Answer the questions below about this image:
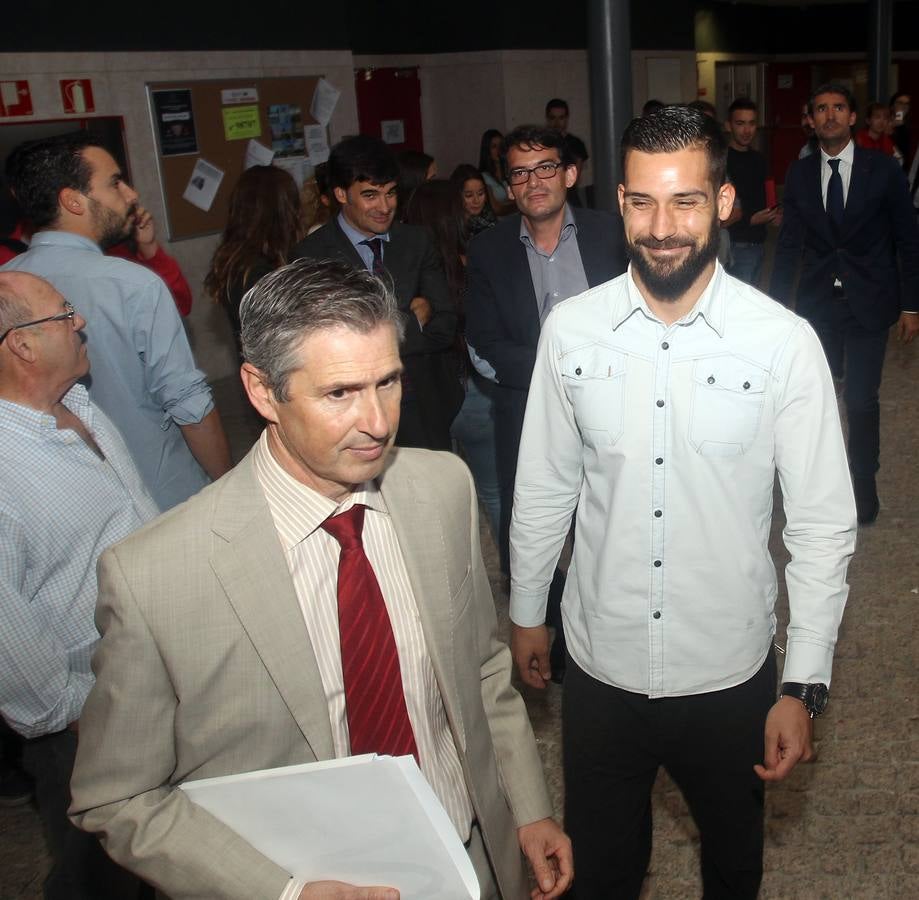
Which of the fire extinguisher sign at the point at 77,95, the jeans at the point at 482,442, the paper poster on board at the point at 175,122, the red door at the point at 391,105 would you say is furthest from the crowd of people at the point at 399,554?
the red door at the point at 391,105

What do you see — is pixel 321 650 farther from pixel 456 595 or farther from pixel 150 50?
pixel 150 50

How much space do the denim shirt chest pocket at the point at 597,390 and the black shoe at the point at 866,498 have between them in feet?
10.9

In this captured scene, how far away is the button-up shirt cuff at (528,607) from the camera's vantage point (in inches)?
94.3

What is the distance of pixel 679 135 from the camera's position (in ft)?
6.66

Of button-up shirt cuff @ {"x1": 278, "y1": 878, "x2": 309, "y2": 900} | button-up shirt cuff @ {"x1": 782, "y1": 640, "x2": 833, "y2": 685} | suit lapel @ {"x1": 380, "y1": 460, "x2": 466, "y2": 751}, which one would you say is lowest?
button-up shirt cuff @ {"x1": 782, "y1": 640, "x2": 833, "y2": 685}

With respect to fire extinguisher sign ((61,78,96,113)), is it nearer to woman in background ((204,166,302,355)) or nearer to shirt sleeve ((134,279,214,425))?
woman in background ((204,166,302,355))

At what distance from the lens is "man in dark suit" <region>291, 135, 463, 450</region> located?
3.77 m

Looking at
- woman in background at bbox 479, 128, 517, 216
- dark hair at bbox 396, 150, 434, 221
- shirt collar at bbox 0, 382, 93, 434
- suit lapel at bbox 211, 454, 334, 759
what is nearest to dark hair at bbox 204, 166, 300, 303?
dark hair at bbox 396, 150, 434, 221

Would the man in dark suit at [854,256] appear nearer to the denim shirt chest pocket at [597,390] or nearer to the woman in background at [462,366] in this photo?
the woman in background at [462,366]

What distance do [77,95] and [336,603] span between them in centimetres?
691

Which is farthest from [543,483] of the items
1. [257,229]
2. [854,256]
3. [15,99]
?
[15,99]

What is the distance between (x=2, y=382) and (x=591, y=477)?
134cm

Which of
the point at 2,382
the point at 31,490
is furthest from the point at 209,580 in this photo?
the point at 2,382

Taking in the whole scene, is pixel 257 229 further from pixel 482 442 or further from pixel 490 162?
pixel 490 162
